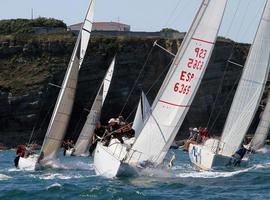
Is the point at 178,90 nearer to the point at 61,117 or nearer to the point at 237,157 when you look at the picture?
the point at 61,117

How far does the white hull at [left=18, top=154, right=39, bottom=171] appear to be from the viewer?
92.7ft

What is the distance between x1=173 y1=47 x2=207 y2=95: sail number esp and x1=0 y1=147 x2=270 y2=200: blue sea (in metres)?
2.69

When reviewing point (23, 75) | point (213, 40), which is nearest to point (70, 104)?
point (213, 40)

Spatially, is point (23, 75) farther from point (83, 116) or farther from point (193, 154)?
point (193, 154)

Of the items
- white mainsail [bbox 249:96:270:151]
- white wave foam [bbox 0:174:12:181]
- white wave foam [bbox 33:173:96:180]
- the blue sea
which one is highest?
the blue sea

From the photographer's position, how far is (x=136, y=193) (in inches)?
787

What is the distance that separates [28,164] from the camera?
2836cm

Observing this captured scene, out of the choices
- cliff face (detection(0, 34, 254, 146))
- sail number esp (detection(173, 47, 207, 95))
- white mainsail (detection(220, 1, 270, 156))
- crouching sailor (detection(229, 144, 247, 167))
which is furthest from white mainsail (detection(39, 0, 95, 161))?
cliff face (detection(0, 34, 254, 146))

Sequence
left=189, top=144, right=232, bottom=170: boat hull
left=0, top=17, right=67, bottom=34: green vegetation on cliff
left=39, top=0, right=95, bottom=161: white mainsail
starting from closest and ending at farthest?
1. left=39, top=0, right=95, bottom=161: white mainsail
2. left=189, top=144, right=232, bottom=170: boat hull
3. left=0, top=17, right=67, bottom=34: green vegetation on cliff

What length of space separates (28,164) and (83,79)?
125ft

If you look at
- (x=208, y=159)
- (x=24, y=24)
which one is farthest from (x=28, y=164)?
(x=24, y=24)

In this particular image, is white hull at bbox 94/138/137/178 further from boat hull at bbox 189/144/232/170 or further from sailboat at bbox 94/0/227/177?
boat hull at bbox 189/144/232/170

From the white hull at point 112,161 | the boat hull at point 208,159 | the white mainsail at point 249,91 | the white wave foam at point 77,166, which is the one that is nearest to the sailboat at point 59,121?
the white wave foam at point 77,166

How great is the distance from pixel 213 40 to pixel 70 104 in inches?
292
